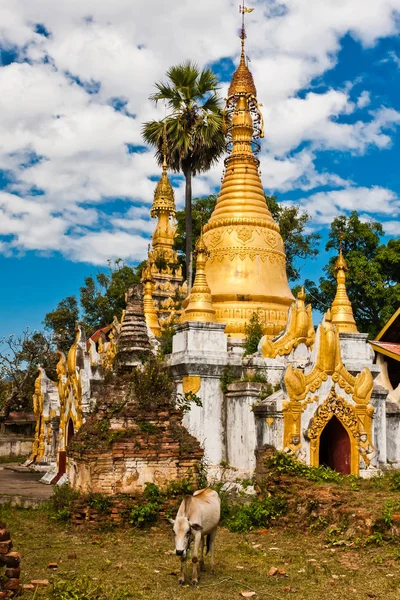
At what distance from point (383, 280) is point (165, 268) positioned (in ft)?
29.3

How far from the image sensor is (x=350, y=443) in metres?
14.5

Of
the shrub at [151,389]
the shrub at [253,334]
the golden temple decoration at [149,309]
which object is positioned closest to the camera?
the shrub at [151,389]

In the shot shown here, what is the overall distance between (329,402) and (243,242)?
654 cm

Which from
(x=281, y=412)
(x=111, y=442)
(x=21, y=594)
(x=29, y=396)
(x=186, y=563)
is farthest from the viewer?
(x=29, y=396)

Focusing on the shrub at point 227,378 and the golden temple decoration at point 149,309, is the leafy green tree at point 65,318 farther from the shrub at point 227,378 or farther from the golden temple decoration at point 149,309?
the shrub at point 227,378

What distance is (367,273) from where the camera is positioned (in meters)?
28.8

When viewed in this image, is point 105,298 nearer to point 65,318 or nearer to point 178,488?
point 65,318

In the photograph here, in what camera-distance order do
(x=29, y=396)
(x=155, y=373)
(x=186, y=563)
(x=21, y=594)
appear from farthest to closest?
(x=29, y=396) < (x=155, y=373) < (x=186, y=563) < (x=21, y=594)

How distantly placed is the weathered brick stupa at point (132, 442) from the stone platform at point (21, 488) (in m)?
2.00

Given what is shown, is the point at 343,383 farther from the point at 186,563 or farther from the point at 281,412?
the point at 186,563

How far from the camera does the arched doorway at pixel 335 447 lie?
1458cm

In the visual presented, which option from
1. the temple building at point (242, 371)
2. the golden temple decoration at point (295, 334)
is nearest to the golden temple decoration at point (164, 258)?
the temple building at point (242, 371)

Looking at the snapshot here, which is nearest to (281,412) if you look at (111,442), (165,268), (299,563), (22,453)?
(111,442)

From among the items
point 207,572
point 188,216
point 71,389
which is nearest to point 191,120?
point 188,216
